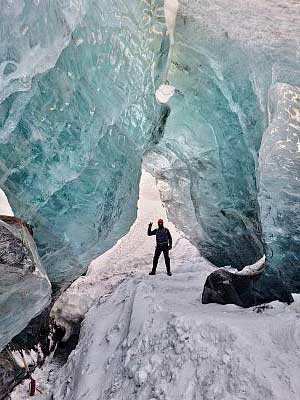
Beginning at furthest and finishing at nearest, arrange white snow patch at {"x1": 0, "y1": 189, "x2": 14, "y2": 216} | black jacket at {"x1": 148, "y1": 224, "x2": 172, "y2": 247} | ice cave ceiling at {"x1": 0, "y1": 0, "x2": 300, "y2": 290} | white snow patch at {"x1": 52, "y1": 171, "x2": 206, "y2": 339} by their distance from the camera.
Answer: white snow patch at {"x1": 52, "y1": 171, "x2": 206, "y2": 339}
black jacket at {"x1": 148, "y1": 224, "x2": 172, "y2": 247}
white snow patch at {"x1": 0, "y1": 189, "x2": 14, "y2": 216}
ice cave ceiling at {"x1": 0, "y1": 0, "x2": 300, "y2": 290}

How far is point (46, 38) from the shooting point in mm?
4691

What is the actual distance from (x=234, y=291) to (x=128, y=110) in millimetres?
2954

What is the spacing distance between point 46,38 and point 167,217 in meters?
5.62

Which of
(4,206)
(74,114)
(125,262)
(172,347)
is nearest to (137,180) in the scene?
(74,114)

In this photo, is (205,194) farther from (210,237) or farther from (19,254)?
(19,254)

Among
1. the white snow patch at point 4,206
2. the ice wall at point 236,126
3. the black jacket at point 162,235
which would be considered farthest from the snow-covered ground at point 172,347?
the white snow patch at point 4,206

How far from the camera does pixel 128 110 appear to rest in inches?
238

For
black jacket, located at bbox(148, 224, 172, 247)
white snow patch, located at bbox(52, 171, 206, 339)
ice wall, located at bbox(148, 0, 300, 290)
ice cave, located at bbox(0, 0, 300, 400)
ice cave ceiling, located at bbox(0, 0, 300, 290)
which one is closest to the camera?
ice cave, located at bbox(0, 0, 300, 400)

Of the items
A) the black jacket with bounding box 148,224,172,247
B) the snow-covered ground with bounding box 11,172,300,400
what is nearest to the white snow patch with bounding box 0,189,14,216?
the snow-covered ground with bounding box 11,172,300,400

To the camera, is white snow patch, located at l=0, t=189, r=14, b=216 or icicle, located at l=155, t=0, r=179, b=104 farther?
icicle, located at l=155, t=0, r=179, b=104

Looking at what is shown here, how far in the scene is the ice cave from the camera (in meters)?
4.68

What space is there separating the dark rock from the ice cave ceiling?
301 mm

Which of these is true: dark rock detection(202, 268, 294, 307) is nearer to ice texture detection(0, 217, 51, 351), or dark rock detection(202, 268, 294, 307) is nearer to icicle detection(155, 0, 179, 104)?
ice texture detection(0, 217, 51, 351)

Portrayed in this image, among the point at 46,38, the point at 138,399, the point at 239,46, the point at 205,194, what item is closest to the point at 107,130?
the point at 46,38
